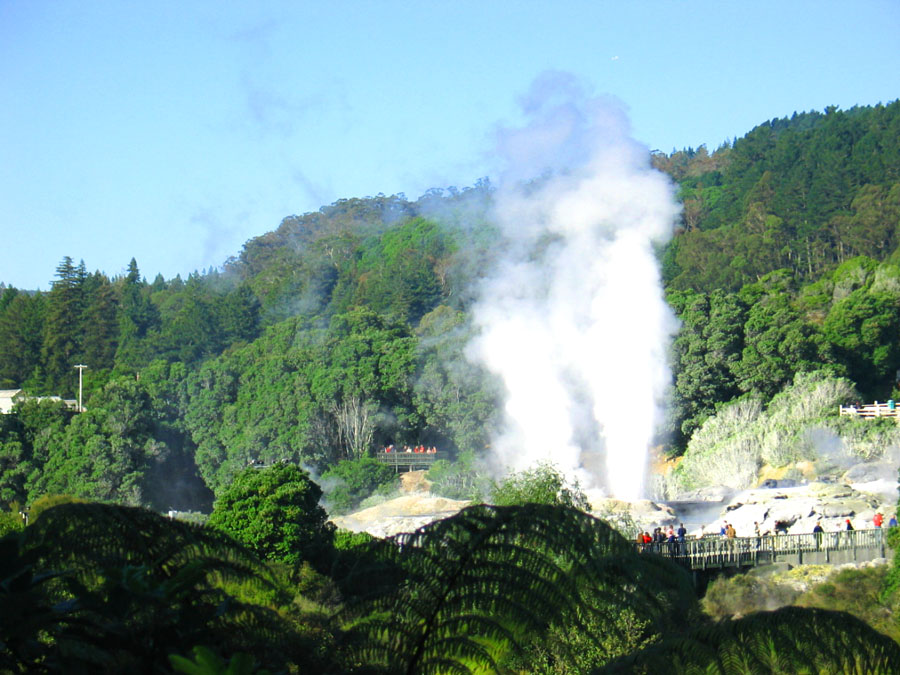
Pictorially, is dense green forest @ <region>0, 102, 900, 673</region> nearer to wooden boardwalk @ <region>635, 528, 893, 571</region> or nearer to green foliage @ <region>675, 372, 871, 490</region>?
green foliage @ <region>675, 372, 871, 490</region>

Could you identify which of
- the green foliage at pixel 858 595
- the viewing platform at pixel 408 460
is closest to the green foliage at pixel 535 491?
the green foliage at pixel 858 595

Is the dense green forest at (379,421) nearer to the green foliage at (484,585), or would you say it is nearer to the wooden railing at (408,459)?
the green foliage at (484,585)

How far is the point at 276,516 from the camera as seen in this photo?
2400cm

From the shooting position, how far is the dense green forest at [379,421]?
676 cm

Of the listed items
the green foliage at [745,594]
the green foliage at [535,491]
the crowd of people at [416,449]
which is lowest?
the green foliage at [745,594]

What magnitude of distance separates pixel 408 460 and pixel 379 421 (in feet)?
12.3

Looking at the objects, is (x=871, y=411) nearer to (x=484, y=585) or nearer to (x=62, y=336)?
(x=484, y=585)

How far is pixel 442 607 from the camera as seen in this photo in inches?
281

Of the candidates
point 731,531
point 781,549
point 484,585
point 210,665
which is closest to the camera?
point 210,665

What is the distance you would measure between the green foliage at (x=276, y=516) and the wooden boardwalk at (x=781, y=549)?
7363 mm

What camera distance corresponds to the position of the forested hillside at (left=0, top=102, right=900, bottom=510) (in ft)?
158

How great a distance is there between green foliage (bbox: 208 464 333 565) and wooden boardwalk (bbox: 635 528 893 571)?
290 inches

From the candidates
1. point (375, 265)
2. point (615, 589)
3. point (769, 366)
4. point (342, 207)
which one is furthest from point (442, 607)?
point (342, 207)

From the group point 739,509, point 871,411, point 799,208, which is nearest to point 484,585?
point 739,509
